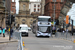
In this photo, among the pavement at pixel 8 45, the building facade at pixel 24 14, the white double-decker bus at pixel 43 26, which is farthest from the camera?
the building facade at pixel 24 14

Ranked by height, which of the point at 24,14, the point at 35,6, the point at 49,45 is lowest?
the point at 49,45

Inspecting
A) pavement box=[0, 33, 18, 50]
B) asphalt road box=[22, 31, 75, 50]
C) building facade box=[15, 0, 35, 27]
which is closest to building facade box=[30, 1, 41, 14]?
building facade box=[15, 0, 35, 27]

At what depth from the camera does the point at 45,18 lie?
1356 inches

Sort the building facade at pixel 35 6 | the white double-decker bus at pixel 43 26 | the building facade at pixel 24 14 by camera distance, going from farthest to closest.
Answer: the building facade at pixel 35 6, the building facade at pixel 24 14, the white double-decker bus at pixel 43 26

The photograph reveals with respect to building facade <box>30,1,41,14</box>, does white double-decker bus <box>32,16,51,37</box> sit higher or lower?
lower

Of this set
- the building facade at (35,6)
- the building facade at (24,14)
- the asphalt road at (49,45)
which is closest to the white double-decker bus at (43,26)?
the asphalt road at (49,45)

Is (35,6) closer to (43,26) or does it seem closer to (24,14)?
(24,14)

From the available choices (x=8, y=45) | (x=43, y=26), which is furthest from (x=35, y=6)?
(x=8, y=45)

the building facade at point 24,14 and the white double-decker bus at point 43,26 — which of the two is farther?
the building facade at point 24,14

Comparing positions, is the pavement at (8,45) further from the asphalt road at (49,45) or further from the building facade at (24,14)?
the building facade at (24,14)

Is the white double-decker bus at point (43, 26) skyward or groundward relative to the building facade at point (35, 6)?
groundward

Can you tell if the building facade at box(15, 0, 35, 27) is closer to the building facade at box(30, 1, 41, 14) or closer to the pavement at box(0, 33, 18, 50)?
the building facade at box(30, 1, 41, 14)

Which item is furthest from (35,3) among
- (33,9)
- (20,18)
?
(20,18)

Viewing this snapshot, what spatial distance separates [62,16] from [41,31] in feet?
123
